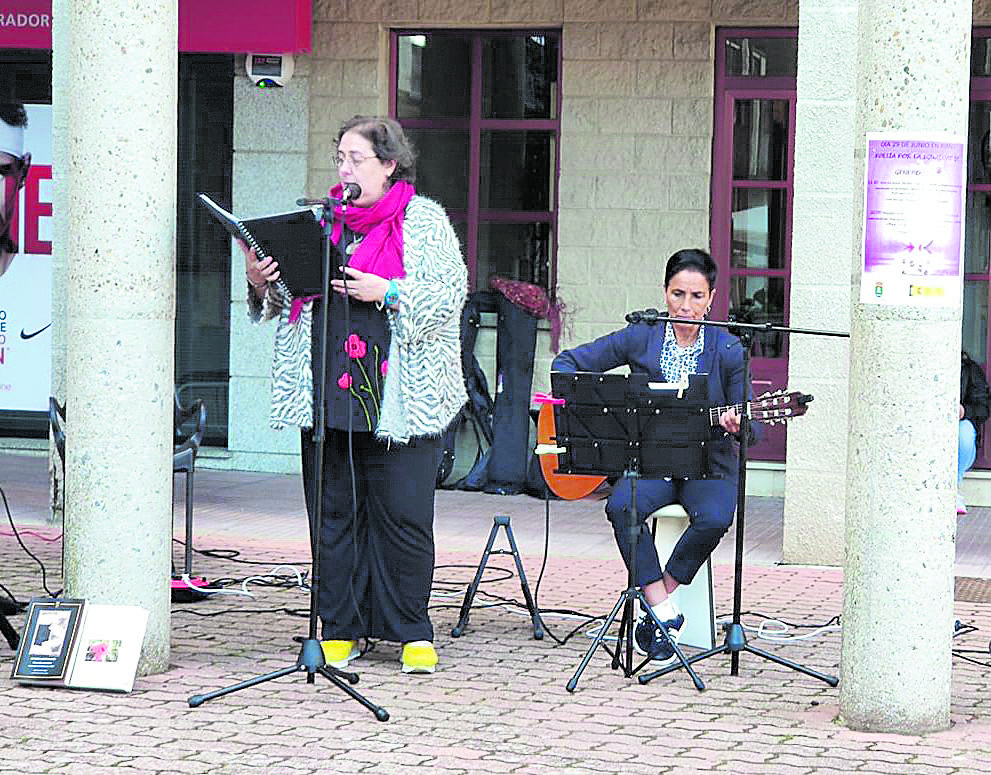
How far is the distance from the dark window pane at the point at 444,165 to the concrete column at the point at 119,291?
6003mm

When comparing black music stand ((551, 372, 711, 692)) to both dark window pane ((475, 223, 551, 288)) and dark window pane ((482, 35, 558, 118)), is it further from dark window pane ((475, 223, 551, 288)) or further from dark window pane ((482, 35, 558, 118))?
dark window pane ((482, 35, 558, 118))

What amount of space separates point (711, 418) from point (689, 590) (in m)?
0.83

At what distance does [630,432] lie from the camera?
694 centimetres

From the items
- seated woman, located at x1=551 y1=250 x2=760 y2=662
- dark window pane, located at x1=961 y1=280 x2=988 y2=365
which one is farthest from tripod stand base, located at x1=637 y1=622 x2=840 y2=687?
dark window pane, located at x1=961 y1=280 x2=988 y2=365

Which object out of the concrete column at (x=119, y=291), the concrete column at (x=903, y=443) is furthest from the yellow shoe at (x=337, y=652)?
the concrete column at (x=903, y=443)

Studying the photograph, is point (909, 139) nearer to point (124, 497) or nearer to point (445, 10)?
point (124, 497)

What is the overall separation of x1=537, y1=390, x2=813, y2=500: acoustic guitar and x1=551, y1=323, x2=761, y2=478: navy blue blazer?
0.65 feet

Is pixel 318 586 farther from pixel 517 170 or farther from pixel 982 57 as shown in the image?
pixel 982 57

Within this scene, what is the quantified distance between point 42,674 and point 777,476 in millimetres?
6571

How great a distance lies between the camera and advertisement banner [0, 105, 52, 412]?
44.0ft

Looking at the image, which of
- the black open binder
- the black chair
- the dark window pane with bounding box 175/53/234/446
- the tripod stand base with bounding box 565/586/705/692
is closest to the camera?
the black open binder

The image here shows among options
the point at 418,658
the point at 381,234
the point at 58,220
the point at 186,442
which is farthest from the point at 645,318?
the point at 58,220

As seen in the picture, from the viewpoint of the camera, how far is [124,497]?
6.69m

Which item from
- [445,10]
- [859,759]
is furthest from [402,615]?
[445,10]
